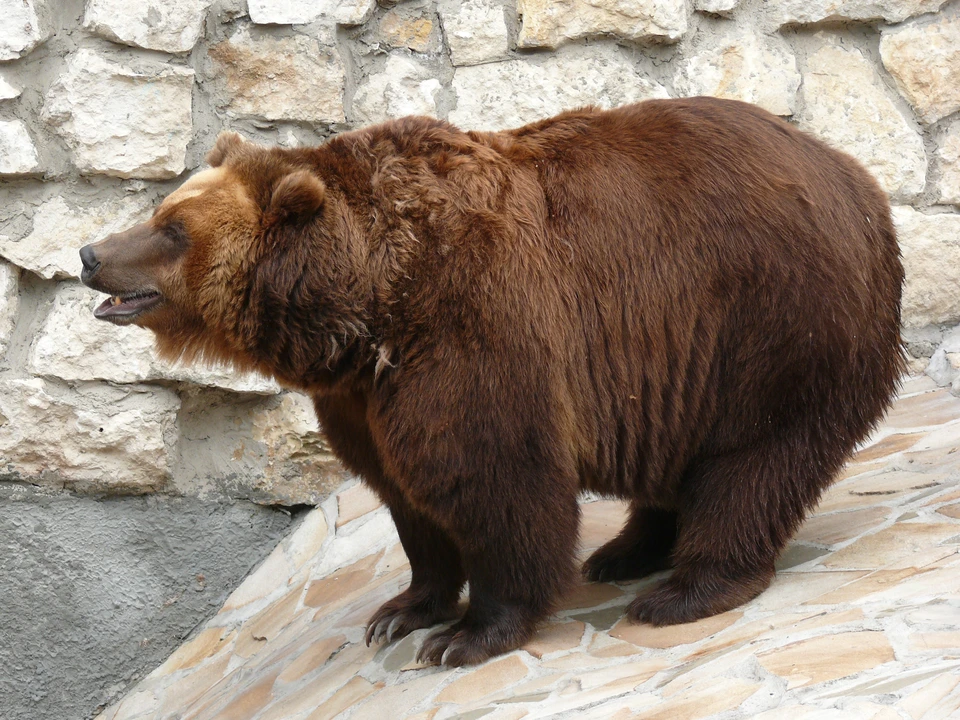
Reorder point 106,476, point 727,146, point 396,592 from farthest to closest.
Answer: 1. point 106,476
2. point 396,592
3. point 727,146

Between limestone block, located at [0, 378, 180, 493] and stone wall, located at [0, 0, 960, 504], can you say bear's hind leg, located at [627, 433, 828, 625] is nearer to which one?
stone wall, located at [0, 0, 960, 504]

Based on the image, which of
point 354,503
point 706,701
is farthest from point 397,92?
point 706,701

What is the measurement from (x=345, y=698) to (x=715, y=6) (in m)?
3.43

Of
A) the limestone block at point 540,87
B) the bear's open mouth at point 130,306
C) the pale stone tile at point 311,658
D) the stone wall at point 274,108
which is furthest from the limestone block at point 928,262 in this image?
the bear's open mouth at point 130,306

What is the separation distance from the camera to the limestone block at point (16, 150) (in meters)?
4.34

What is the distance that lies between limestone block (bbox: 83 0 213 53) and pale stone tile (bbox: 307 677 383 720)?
2699 millimetres

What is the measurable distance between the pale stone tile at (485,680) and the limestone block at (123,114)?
254 centimetres

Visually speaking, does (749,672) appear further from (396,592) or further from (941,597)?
(396,592)

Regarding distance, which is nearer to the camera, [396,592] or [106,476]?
[396,592]

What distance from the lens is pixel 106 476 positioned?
4.65m

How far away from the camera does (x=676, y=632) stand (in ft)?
10.4

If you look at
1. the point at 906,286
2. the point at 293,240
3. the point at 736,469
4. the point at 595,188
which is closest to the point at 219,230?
the point at 293,240

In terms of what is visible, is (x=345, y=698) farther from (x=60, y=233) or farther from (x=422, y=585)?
(x=60, y=233)

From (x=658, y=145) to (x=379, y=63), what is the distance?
6.35 ft
